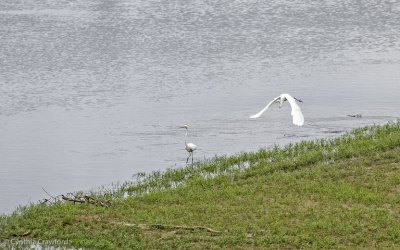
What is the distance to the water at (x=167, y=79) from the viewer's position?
15.9 meters

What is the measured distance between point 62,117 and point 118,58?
540 centimetres

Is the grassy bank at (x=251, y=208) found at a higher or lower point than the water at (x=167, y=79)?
lower

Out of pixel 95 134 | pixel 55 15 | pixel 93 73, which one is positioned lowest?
pixel 95 134

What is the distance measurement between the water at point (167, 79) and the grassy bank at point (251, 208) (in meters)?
1.28

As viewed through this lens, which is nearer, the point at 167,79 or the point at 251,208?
the point at 251,208

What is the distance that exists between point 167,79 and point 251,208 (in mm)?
9740

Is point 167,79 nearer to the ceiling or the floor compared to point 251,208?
nearer to the ceiling

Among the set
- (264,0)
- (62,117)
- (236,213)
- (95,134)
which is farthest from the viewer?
(264,0)

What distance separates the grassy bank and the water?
4.19 ft

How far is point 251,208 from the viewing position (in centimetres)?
1193

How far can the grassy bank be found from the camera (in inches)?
424

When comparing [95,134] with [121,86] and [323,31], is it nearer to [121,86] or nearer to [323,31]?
[121,86]

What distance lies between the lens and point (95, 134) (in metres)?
17.1

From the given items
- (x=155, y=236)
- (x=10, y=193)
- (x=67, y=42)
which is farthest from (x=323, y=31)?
(x=155, y=236)
